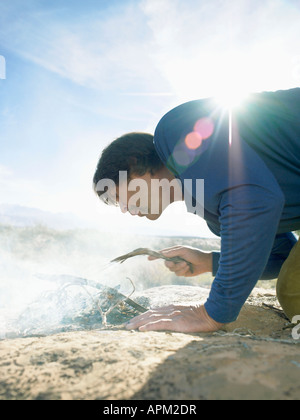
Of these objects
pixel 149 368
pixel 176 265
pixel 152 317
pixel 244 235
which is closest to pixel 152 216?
pixel 176 265

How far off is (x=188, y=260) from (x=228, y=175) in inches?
40.4

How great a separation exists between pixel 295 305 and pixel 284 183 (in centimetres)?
89

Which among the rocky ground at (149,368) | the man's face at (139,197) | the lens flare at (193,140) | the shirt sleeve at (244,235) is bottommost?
the rocky ground at (149,368)

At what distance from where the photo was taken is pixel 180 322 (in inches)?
69.9

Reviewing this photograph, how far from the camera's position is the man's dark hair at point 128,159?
7.02 feet

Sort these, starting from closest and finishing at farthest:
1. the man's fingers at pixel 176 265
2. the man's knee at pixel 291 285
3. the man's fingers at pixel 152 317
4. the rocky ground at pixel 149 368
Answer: the rocky ground at pixel 149 368 → the man's fingers at pixel 152 317 → the man's knee at pixel 291 285 → the man's fingers at pixel 176 265

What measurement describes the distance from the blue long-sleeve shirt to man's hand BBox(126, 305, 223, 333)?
0.07m

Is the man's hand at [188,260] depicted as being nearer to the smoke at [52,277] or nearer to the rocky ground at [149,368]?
the smoke at [52,277]

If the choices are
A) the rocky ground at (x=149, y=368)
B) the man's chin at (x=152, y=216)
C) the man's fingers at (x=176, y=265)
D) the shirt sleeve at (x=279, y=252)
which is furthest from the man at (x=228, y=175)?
the man's fingers at (x=176, y=265)

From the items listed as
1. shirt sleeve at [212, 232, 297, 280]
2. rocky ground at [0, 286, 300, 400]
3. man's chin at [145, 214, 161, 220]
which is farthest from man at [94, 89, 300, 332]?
shirt sleeve at [212, 232, 297, 280]

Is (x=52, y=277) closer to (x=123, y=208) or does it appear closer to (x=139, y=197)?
(x=123, y=208)

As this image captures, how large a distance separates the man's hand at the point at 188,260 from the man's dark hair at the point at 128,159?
26.1 inches

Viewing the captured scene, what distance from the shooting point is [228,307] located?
5.55 feet

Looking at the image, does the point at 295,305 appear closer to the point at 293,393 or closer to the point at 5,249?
the point at 293,393
